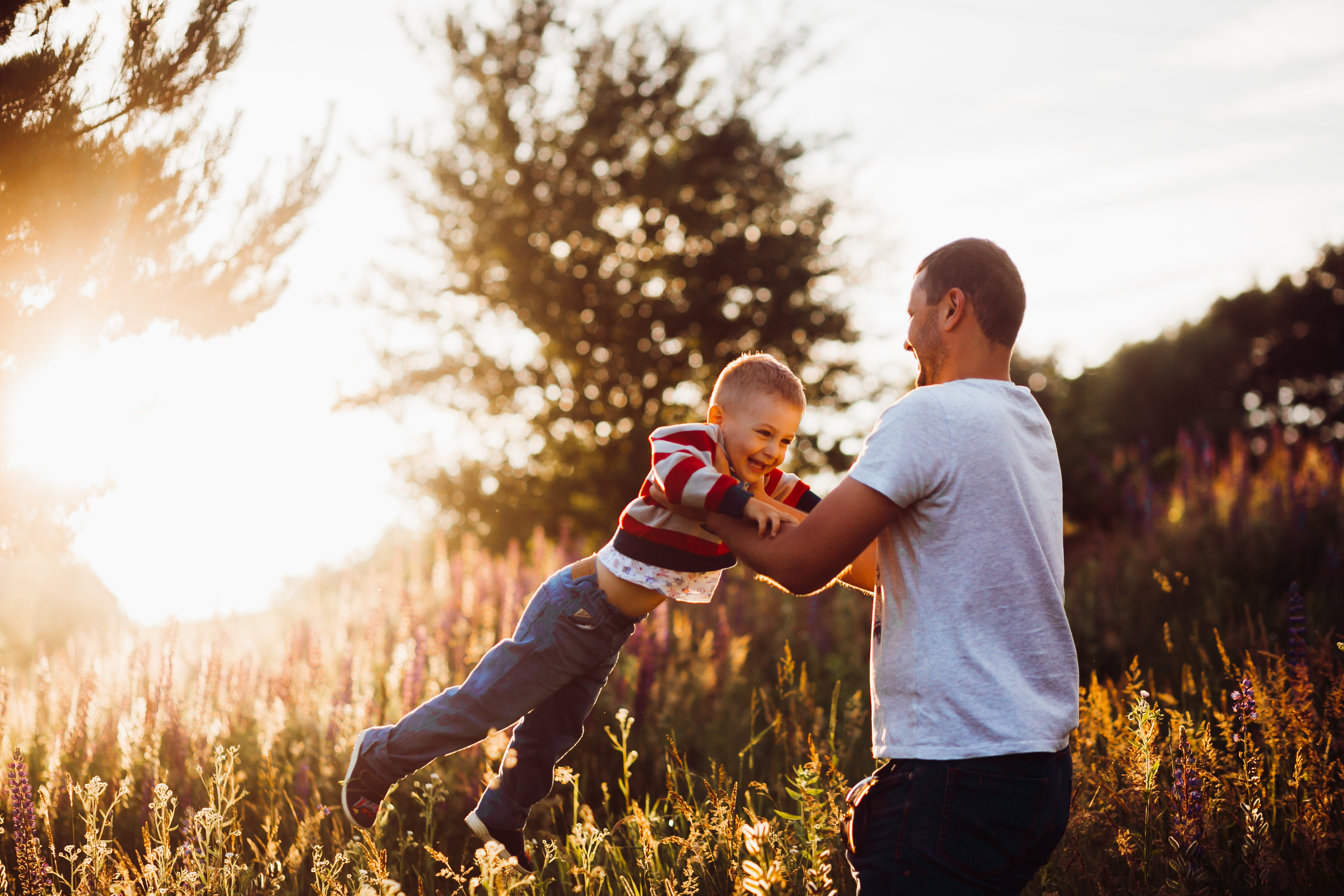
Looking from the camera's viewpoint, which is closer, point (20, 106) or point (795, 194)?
point (20, 106)

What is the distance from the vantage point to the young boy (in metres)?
2.74

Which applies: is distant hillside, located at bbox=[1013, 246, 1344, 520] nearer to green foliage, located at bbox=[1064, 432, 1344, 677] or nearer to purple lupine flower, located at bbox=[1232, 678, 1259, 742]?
green foliage, located at bbox=[1064, 432, 1344, 677]

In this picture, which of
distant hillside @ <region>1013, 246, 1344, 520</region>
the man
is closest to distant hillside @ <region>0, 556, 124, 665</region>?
the man

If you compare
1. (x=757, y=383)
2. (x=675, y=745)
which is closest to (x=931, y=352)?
(x=757, y=383)

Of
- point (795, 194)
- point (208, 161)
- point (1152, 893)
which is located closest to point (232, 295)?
point (208, 161)

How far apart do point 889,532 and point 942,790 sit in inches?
23.5

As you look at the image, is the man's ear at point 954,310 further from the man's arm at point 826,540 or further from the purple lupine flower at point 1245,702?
the purple lupine flower at point 1245,702

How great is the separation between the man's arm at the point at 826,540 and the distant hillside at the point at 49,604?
8568mm

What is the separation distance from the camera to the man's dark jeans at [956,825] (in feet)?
5.95

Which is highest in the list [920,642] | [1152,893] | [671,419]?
[671,419]

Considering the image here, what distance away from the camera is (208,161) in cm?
451

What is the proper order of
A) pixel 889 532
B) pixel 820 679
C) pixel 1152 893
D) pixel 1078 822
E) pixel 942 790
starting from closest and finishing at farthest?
pixel 942 790
pixel 889 532
pixel 1152 893
pixel 1078 822
pixel 820 679

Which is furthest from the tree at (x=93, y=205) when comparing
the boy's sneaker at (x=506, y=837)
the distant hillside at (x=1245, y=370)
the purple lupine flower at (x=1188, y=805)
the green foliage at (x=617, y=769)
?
the distant hillside at (x=1245, y=370)

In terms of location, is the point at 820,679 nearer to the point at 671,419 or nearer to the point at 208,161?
the point at 208,161
